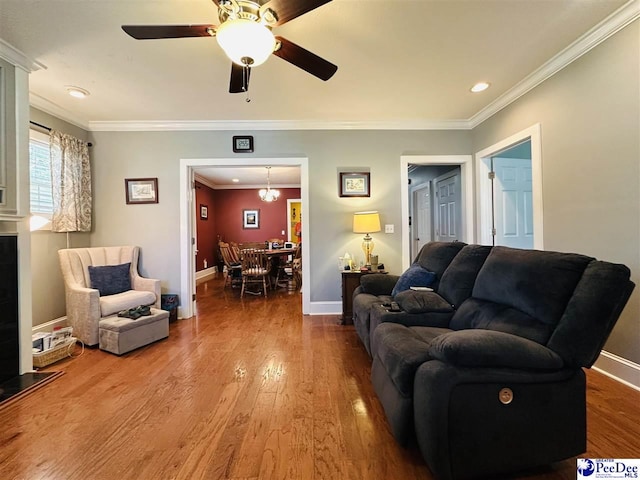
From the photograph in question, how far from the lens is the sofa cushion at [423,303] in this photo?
6.48 ft

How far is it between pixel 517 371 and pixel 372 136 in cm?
325

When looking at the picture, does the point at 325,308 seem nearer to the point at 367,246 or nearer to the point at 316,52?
the point at 367,246

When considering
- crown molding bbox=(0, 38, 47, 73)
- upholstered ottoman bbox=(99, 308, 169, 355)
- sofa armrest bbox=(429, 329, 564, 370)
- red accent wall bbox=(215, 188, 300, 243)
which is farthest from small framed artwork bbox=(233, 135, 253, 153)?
red accent wall bbox=(215, 188, 300, 243)

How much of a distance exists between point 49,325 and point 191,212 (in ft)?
→ 6.28

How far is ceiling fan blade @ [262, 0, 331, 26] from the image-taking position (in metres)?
1.38

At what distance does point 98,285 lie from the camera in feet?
9.98

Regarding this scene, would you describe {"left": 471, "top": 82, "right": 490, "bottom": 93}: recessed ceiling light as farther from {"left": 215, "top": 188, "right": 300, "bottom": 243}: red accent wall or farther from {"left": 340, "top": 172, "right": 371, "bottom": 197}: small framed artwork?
{"left": 215, "top": 188, "right": 300, "bottom": 243}: red accent wall

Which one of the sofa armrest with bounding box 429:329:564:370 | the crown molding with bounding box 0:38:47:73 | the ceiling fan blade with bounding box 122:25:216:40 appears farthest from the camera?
the crown molding with bounding box 0:38:47:73

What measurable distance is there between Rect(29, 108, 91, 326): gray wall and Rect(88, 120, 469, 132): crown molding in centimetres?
57

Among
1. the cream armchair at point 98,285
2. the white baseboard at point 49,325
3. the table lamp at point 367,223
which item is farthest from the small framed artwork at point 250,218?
the white baseboard at point 49,325

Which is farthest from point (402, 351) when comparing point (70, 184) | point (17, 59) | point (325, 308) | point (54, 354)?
point (70, 184)

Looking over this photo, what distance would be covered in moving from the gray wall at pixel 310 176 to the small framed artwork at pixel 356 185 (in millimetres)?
70

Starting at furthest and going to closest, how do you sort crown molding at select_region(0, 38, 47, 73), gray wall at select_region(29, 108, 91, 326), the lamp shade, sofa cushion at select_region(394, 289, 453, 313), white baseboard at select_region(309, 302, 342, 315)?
white baseboard at select_region(309, 302, 342, 315)
the lamp shade
gray wall at select_region(29, 108, 91, 326)
crown molding at select_region(0, 38, 47, 73)
sofa cushion at select_region(394, 289, 453, 313)

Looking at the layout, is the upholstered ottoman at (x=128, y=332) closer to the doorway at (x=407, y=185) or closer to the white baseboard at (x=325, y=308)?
the white baseboard at (x=325, y=308)
